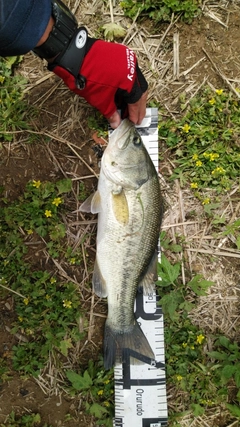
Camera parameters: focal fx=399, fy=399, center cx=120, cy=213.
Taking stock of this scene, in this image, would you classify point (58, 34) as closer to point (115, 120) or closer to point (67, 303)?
point (115, 120)

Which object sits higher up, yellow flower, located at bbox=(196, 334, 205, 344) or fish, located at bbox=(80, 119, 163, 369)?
fish, located at bbox=(80, 119, 163, 369)

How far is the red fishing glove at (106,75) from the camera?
309 centimetres

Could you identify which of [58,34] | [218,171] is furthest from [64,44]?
[218,171]

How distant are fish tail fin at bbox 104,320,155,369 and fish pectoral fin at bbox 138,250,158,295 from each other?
306 millimetres

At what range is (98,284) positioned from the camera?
137 inches

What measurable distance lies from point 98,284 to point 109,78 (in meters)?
1.72

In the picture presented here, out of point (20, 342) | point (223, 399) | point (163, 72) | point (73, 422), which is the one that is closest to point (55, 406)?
point (73, 422)

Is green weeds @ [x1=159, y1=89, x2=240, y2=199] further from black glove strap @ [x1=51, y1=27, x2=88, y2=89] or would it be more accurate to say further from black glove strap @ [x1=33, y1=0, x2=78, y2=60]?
black glove strap @ [x1=33, y1=0, x2=78, y2=60]

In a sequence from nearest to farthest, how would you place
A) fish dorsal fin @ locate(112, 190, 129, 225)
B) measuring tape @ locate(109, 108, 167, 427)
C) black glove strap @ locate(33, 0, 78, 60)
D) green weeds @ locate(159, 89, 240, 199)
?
black glove strap @ locate(33, 0, 78, 60) < fish dorsal fin @ locate(112, 190, 129, 225) < measuring tape @ locate(109, 108, 167, 427) < green weeds @ locate(159, 89, 240, 199)

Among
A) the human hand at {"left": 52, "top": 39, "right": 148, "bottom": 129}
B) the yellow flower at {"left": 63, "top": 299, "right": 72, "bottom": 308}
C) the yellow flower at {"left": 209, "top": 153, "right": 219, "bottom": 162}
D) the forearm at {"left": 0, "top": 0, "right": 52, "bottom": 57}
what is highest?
the forearm at {"left": 0, "top": 0, "right": 52, "bottom": 57}

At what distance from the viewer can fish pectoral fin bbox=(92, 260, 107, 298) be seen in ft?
11.4

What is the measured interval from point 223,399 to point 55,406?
1546mm

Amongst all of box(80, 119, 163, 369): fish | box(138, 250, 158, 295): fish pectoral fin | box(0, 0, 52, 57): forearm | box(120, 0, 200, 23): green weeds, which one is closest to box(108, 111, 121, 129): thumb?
box(80, 119, 163, 369): fish

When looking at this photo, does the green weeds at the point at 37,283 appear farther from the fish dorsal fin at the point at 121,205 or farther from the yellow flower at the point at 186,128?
the yellow flower at the point at 186,128
